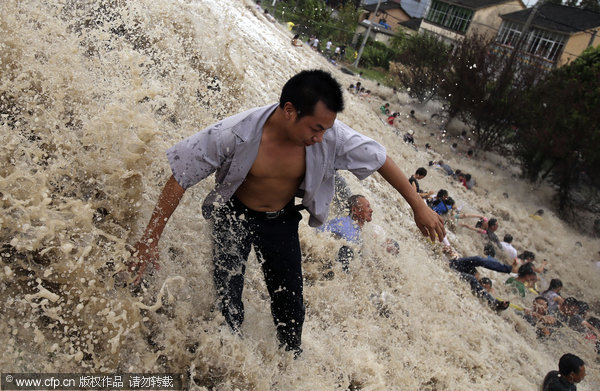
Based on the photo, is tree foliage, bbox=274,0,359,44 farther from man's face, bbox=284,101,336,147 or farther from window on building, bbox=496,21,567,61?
man's face, bbox=284,101,336,147

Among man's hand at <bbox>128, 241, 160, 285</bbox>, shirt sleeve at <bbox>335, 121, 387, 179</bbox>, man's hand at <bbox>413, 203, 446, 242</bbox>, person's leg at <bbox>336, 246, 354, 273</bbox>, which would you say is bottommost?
person's leg at <bbox>336, 246, 354, 273</bbox>

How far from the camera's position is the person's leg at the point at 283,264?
2240 mm

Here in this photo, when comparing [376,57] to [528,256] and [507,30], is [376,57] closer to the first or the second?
[507,30]

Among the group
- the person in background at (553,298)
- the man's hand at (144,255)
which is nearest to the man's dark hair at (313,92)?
the man's hand at (144,255)

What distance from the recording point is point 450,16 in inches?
1395

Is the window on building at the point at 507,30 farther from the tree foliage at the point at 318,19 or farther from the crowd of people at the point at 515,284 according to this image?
the crowd of people at the point at 515,284

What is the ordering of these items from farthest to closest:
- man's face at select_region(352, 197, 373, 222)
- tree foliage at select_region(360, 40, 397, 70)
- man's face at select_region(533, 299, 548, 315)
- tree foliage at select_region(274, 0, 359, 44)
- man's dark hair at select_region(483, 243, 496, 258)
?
tree foliage at select_region(360, 40, 397, 70) < tree foliage at select_region(274, 0, 359, 44) < man's dark hair at select_region(483, 243, 496, 258) < man's face at select_region(533, 299, 548, 315) < man's face at select_region(352, 197, 373, 222)

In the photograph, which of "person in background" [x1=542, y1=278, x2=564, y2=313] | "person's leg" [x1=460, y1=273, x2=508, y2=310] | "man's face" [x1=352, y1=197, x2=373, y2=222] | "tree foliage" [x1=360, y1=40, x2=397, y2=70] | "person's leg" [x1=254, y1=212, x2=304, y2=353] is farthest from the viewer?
"tree foliage" [x1=360, y1=40, x2=397, y2=70]

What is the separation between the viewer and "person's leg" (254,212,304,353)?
7.35 feet

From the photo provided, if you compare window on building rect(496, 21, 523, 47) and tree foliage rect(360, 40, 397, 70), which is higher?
window on building rect(496, 21, 523, 47)

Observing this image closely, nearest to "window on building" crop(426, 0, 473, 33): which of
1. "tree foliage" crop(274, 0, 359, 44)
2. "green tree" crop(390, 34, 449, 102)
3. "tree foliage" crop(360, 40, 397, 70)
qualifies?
"tree foliage" crop(360, 40, 397, 70)

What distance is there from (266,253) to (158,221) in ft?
2.02

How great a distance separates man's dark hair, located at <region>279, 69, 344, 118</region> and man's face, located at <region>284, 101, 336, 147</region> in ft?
0.06

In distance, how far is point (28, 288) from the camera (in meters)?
2.17
